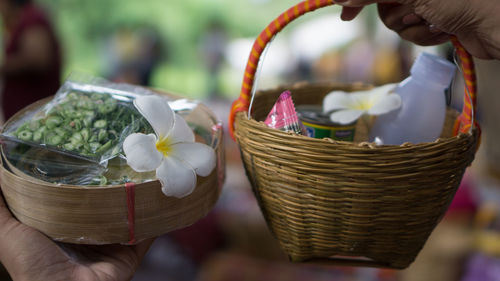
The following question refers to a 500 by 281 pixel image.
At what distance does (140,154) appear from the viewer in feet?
1.85

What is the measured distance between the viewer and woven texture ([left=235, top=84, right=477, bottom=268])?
1.81 ft

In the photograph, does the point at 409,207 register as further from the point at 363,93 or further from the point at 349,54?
the point at 349,54

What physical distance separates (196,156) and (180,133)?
0.04m

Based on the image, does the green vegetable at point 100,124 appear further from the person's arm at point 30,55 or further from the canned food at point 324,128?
the person's arm at point 30,55

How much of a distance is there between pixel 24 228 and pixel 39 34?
1.49 meters

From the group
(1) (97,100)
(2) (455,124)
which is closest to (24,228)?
(1) (97,100)

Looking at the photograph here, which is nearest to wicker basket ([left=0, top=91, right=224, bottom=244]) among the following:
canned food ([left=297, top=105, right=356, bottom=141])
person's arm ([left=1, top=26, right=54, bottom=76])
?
canned food ([left=297, top=105, right=356, bottom=141])

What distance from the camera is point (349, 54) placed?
2.74 m

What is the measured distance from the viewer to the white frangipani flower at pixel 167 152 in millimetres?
565

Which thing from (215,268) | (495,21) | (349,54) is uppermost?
(495,21)

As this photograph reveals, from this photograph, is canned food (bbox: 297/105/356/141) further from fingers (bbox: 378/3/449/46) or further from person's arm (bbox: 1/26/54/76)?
person's arm (bbox: 1/26/54/76)

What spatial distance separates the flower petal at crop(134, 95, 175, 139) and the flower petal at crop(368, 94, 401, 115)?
33 cm

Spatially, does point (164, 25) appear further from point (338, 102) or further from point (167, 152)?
point (167, 152)

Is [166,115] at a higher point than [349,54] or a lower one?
A: higher
